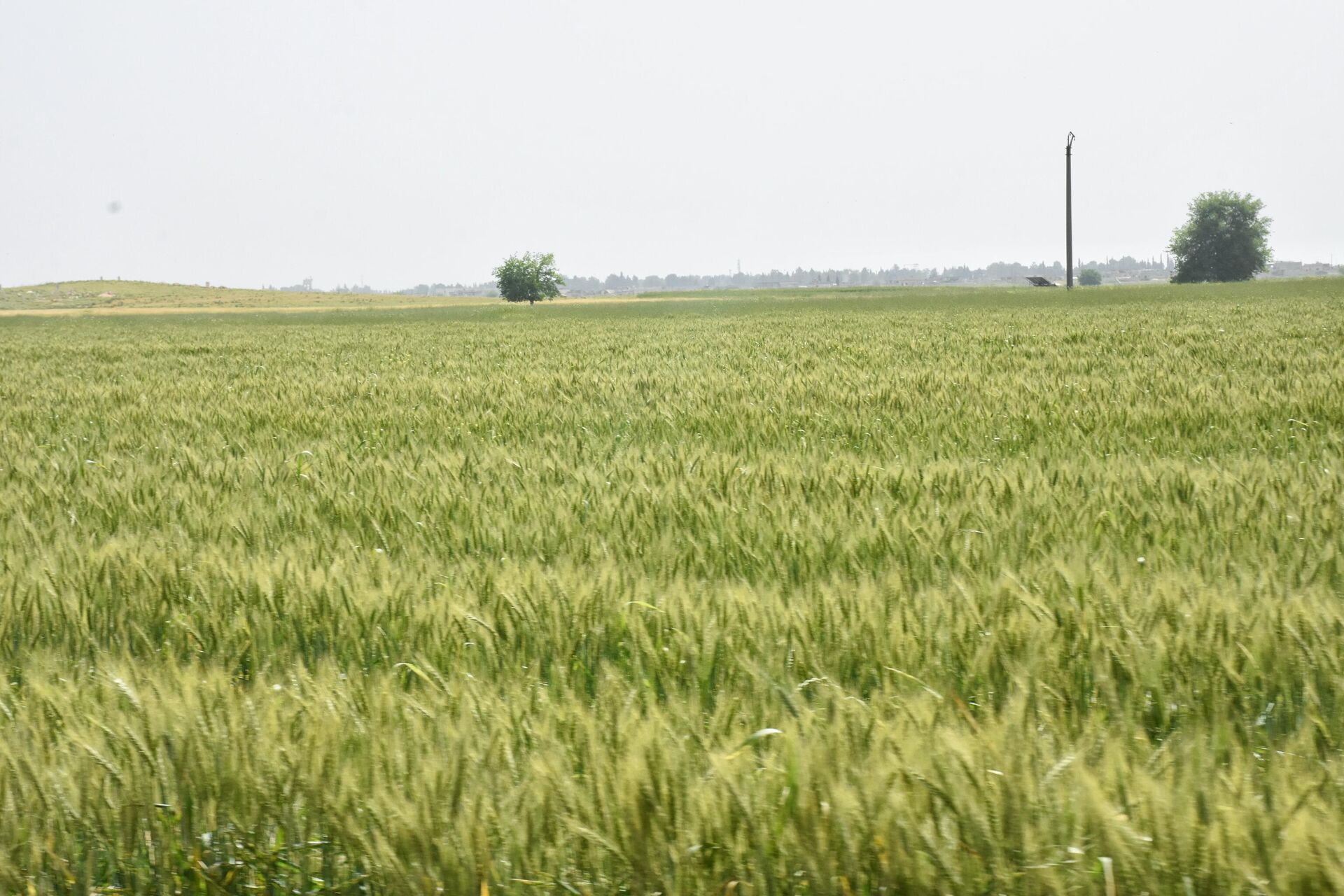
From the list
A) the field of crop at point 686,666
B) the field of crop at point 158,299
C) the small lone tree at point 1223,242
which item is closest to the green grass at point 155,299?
the field of crop at point 158,299

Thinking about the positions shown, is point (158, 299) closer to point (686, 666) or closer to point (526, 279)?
point (526, 279)

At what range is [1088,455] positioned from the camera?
476cm

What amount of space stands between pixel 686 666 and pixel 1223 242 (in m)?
122

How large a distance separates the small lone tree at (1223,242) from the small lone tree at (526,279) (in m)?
70.3

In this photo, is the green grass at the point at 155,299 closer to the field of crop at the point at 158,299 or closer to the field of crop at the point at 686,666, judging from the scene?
the field of crop at the point at 158,299

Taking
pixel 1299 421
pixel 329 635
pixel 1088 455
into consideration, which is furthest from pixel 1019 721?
pixel 1299 421

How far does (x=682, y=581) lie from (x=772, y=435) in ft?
10.9

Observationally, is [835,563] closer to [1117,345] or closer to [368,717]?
[368,717]

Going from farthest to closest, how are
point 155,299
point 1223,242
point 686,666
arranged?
point 155,299 → point 1223,242 → point 686,666

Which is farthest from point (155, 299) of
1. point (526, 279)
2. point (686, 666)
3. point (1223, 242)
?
point (686, 666)

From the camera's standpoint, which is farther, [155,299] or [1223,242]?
[155,299]

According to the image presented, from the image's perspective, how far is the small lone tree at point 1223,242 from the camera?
10631cm

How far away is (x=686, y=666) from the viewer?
88.4 inches

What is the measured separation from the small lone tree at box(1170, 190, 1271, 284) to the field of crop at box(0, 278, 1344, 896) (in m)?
115
